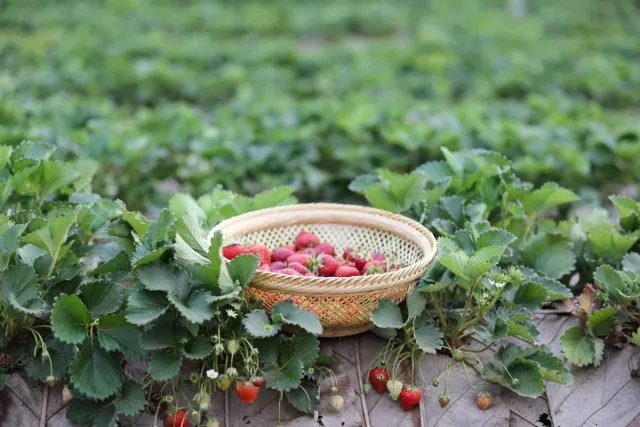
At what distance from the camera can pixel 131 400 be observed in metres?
2.01

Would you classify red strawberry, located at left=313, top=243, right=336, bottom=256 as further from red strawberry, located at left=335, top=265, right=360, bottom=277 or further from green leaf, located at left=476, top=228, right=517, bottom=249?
green leaf, located at left=476, top=228, right=517, bottom=249

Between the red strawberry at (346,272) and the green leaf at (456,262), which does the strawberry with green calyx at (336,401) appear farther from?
the green leaf at (456,262)

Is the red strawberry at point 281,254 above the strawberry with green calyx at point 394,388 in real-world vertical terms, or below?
above

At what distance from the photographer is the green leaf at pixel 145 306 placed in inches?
76.5

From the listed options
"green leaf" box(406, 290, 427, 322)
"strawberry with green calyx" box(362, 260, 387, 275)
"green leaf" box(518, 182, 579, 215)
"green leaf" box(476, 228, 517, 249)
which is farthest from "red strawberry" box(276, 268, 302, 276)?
"green leaf" box(518, 182, 579, 215)

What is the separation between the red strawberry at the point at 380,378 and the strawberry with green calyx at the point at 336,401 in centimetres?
12

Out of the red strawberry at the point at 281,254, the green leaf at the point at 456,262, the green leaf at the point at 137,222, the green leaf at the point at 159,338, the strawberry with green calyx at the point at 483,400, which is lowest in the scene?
the strawberry with green calyx at the point at 483,400

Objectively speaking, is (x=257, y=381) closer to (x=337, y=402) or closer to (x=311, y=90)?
(x=337, y=402)

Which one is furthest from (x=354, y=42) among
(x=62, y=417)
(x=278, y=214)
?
(x=62, y=417)

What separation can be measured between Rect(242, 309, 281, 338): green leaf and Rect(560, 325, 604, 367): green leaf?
0.90 metres

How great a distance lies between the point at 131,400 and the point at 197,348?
0.69 ft

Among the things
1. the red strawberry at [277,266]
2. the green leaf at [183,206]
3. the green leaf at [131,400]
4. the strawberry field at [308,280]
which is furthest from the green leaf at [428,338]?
the green leaf at [183,206]

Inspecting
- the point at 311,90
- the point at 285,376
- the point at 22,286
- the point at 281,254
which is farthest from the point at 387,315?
the point at 311,90

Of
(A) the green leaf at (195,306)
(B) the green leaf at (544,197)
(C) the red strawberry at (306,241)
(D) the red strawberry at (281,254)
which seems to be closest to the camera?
(A) the green leaf at (195,306)
